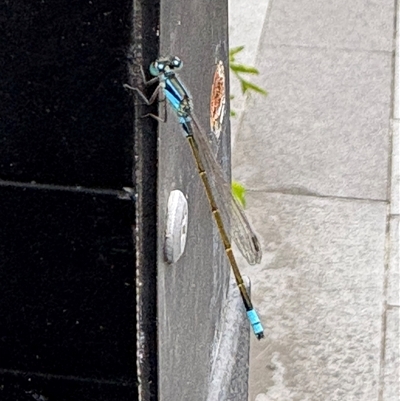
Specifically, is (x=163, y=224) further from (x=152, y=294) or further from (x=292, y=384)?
(x=292, y=384)

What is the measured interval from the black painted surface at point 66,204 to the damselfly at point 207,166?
64mm

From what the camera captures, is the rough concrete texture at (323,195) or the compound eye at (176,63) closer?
the compound eye at (176,63)

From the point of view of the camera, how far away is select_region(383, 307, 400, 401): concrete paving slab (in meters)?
3.30

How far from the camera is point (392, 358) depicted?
3420 mm

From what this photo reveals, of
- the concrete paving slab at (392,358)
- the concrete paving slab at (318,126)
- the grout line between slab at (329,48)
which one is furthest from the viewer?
the grout line between slab at (329,48)

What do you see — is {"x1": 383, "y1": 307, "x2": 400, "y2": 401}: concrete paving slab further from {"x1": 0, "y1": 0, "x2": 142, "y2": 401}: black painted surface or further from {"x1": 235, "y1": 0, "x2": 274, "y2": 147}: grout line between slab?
{"x1": 0, "y1": 0, "x2": 142, "y2": 401}: black painted surface

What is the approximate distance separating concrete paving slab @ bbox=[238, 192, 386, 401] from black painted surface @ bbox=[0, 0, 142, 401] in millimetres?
1585

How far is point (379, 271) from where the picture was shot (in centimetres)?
377

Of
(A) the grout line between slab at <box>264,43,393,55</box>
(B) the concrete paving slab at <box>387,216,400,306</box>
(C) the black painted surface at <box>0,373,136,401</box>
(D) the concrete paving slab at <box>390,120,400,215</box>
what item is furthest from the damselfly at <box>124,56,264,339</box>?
(A) the grout line between slab at <box>264,43,393,55</box>

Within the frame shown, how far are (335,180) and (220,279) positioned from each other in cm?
182

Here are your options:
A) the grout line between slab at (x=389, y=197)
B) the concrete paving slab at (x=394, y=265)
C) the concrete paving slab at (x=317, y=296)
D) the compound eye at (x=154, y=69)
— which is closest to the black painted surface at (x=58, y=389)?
the compound eye at (x=154, y=69)

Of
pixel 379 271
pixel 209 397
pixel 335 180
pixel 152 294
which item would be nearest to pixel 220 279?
pixel 209 397

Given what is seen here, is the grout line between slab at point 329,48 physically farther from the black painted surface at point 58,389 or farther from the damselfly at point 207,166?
the black painted surface at point 58,389

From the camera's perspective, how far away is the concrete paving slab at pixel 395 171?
4.13 metres
